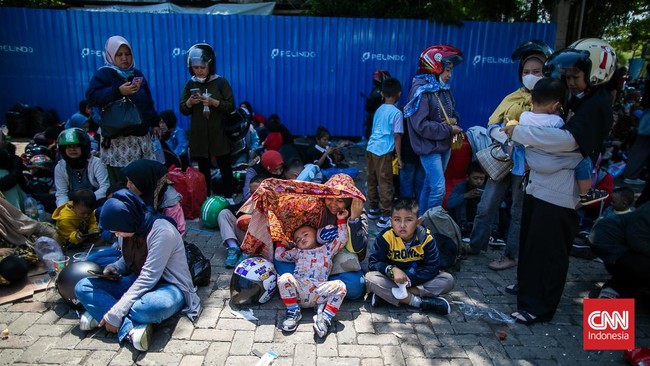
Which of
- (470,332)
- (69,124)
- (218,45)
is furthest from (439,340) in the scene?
(218,45)

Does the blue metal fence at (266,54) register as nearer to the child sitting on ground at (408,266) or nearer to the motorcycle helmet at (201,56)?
the motorcycle helmet at (201,56)

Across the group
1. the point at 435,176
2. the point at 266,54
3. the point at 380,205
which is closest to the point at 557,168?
the point at 435,176

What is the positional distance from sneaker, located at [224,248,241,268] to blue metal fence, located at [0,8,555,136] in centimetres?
528

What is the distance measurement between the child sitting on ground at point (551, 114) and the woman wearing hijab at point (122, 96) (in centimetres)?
373

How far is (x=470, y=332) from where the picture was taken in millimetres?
3373

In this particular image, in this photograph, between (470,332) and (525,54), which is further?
(525,54)

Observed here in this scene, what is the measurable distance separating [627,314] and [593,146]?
56.5 inches

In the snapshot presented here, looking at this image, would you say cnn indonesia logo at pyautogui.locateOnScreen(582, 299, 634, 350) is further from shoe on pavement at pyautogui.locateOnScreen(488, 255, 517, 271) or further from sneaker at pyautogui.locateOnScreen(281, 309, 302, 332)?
sneaker at pyautogui.locateOnScreen(281, 309, 302, 332)

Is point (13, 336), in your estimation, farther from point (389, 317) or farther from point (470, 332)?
→ point (470, 332)

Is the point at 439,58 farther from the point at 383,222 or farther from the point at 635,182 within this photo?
the point at 635,182

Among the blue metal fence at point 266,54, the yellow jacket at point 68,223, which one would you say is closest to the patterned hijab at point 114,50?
the yellow jacket at point 68,223

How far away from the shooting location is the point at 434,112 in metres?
4.58

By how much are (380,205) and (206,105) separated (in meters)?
2.54

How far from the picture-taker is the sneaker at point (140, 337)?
9.89ft
